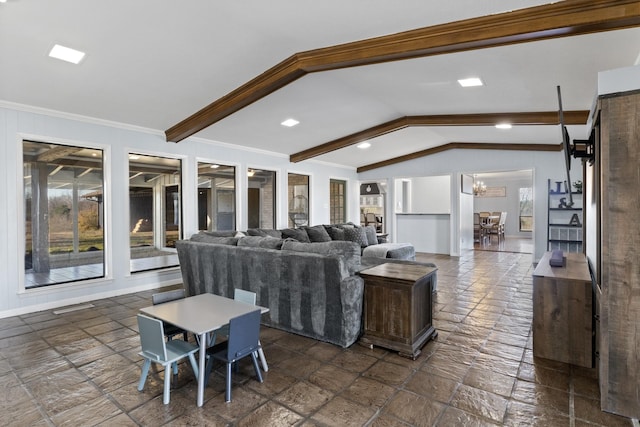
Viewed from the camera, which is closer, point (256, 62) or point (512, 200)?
point (256, 62)

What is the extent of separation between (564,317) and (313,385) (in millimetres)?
2133

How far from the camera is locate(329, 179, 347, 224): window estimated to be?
959cm

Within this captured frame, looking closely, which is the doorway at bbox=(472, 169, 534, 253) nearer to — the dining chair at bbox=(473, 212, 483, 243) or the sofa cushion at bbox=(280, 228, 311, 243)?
the dining chair at bbox=(473, 212, 483, 243)

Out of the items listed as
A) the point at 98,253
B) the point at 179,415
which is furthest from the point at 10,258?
the point at 179,415

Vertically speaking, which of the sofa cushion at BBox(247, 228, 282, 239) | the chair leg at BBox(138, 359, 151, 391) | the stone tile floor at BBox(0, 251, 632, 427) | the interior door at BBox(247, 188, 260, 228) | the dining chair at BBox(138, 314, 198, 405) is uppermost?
the interior door at BBox(247, 188, 260, 228)

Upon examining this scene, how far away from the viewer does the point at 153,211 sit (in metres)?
6.85

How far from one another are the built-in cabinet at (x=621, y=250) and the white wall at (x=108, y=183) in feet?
18.1

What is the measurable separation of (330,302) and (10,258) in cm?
397

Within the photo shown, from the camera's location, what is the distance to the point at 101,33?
295cm

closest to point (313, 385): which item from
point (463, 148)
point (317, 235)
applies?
point (317, 235)

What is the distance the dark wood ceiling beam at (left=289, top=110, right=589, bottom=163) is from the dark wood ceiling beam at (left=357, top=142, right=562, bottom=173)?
260 centimetres

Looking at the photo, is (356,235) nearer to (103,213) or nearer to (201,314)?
(103,213)

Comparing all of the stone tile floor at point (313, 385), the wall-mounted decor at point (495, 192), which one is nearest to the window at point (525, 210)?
the wall-mounted decor at point (495, 192)

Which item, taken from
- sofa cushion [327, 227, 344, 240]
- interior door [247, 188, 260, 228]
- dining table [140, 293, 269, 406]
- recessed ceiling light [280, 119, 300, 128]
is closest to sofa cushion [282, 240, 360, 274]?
dining table [140, 293, 269, 406]
